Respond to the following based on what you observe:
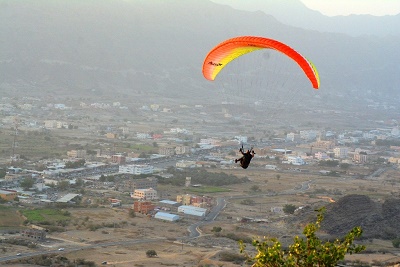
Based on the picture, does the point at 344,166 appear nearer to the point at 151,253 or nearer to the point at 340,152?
the point at 340,152

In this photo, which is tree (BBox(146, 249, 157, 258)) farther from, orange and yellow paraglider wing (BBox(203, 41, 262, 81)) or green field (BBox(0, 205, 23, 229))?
orange and yellow paraglider wing (BBox(203, 41, 262, 81))

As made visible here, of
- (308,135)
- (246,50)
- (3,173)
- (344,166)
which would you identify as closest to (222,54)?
(246,50)

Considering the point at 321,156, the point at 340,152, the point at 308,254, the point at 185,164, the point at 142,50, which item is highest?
the point at 142,50

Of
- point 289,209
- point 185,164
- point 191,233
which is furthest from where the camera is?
point 185,164

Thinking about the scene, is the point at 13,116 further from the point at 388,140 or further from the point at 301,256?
the point at 301,256

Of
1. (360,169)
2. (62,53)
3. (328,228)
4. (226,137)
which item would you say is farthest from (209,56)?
(62,53)

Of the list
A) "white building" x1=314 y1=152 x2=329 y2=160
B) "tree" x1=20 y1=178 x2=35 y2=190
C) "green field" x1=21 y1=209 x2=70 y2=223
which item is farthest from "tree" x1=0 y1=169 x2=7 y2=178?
"white building" x1=314 y1=152 x2=329 y2=160
